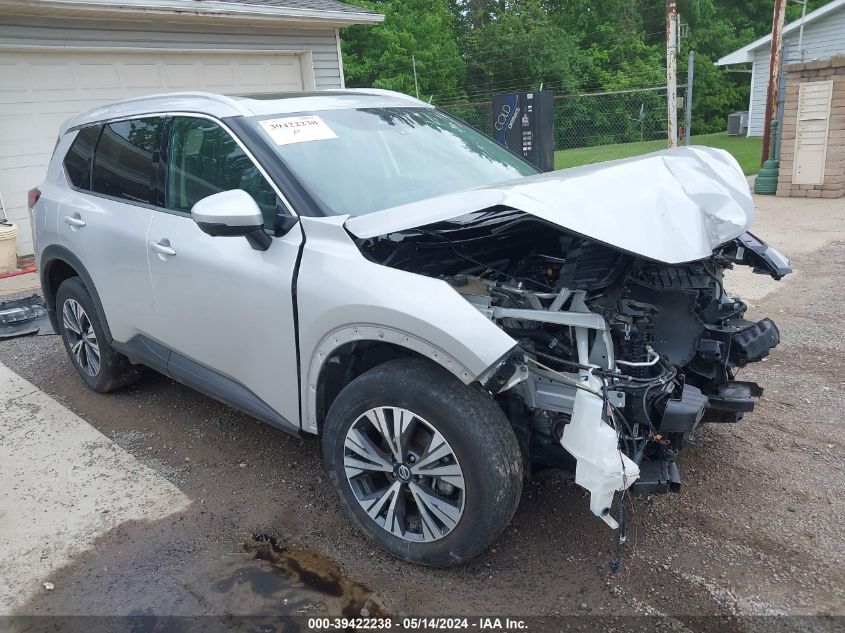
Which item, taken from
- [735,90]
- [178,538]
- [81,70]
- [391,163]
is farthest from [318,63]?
[735,90]

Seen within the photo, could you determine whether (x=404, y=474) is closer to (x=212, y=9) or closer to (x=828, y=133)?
(x=212, y=9)

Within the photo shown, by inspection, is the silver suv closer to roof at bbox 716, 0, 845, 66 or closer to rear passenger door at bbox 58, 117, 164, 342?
rear passenger door at bbox 58, 117, 164, 342

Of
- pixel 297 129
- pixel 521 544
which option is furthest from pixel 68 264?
pixel 521 544

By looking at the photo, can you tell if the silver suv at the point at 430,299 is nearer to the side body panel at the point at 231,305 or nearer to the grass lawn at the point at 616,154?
the side body panel at the point at 231,305

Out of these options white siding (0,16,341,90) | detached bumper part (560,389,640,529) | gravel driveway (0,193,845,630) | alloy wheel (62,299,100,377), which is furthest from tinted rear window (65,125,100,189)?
white siding (0,16,341,90)

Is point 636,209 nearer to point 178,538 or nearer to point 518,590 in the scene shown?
point 518,590

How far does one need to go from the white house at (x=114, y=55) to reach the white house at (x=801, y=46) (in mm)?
17811

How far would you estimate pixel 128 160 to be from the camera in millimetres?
3904

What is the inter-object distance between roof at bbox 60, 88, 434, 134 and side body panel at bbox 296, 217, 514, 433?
33.4 inches

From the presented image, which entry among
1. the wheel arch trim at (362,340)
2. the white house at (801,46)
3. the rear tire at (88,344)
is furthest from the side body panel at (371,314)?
the white house at (801,46)

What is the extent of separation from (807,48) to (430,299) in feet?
89.5

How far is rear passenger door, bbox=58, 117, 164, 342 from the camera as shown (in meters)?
3.70

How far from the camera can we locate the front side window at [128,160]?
12.2 ft

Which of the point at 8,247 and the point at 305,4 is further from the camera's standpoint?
the point at 305,4
